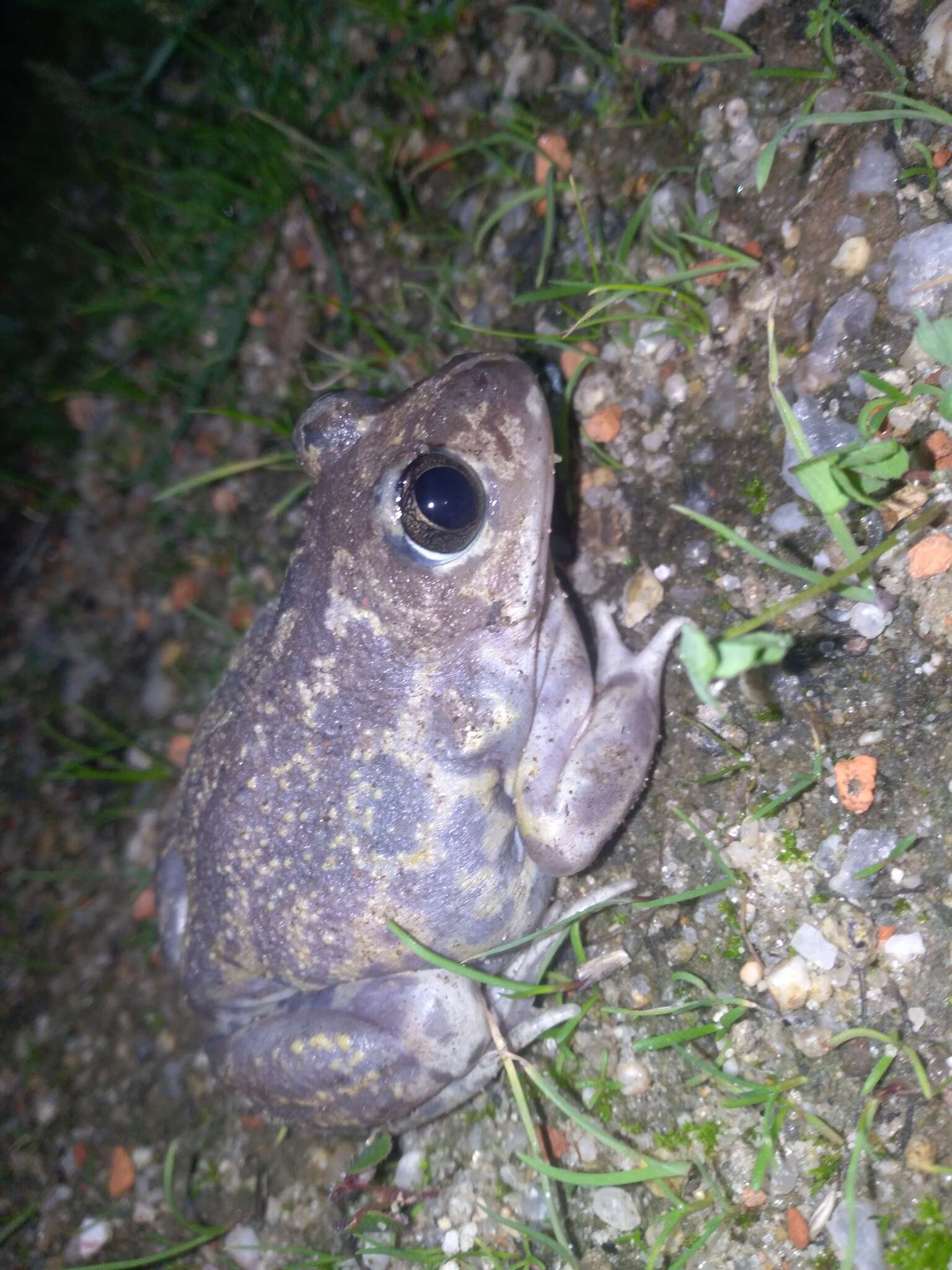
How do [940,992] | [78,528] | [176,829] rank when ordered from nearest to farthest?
1. [940,992]
2. [176,829]
3. [78,528]

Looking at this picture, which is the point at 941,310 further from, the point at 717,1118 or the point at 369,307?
the point at 717,1118

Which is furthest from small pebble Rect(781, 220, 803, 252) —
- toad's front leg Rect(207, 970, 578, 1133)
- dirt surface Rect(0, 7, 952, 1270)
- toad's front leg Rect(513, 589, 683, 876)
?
toad's front leg Rect(207, 970, 578, 1133)

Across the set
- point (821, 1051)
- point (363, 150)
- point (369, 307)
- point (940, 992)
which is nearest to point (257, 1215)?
point (821, 1051)

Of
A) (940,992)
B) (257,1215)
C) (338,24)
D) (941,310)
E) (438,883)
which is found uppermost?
(338,24)

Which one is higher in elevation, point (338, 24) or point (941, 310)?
point (338, 24)

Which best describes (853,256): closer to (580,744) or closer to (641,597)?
(641,597)

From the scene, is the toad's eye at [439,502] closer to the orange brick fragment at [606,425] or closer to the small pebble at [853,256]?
the orange brick fragment at [606,425]

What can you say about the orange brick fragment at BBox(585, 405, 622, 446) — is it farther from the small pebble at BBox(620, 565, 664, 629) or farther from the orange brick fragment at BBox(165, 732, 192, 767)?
the orange brick fragment at BBox(165, 732, 192, 767)
